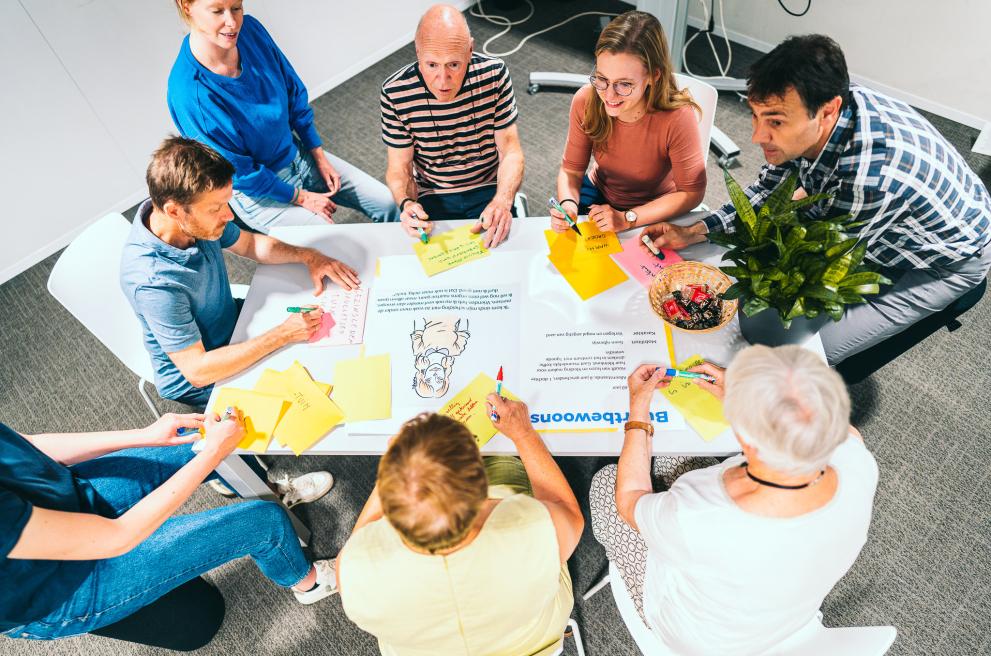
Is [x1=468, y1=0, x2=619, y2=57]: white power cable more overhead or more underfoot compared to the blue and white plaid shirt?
more underfoot

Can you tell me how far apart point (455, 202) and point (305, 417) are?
46.3 inches

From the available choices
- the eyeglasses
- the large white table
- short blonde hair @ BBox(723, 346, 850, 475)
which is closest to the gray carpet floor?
the large white table

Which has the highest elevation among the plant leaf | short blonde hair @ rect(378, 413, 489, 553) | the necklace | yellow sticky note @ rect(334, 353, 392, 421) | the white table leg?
short blonde hair @ rect(378, 413, 489, 553)

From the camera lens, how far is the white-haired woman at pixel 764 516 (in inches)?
39.4

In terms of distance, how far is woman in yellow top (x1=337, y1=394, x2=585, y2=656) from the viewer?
0.99 metres

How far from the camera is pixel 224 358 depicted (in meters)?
1.56

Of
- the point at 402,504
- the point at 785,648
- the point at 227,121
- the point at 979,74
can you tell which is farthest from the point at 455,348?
the point at 979,74

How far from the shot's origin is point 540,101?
11.9 feet

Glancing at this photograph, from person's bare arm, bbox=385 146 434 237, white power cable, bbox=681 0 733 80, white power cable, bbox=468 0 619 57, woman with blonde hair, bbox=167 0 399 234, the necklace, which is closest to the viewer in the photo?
the necklace

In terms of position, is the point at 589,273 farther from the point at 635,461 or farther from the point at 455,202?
the point at 455,202

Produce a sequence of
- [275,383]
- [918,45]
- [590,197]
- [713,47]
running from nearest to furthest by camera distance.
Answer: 1. [275,383]
2. [590,197]
3. [918,45]
4. [713,47]

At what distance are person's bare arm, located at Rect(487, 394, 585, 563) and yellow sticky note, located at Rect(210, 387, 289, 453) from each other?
57 cm

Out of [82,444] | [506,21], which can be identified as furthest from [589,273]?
[506,21]

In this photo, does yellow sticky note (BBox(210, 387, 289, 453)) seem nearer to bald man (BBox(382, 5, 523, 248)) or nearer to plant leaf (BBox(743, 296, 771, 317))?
bald man (BBox(382, 5, 523, 248))
